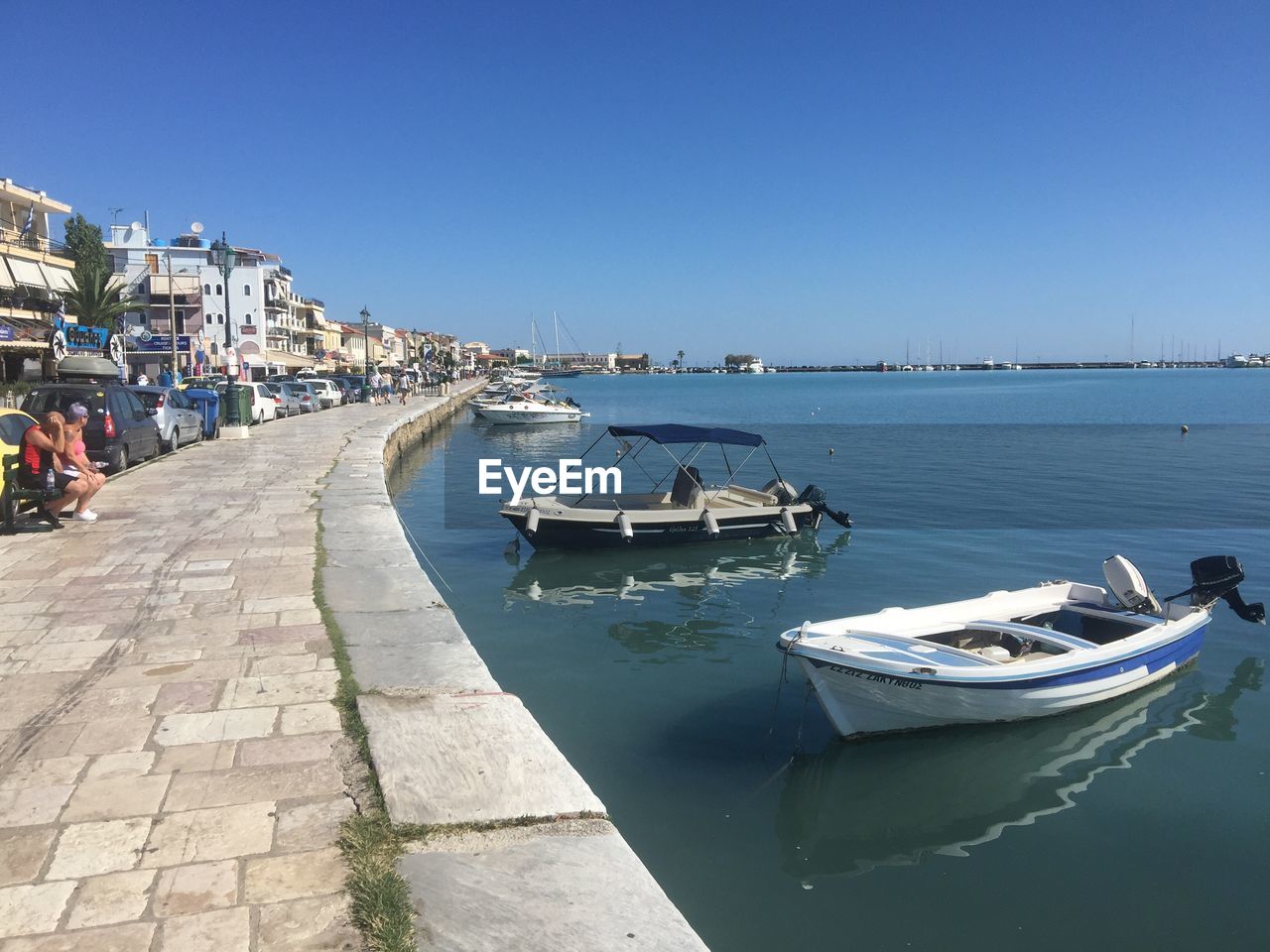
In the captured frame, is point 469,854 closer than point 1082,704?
Yes

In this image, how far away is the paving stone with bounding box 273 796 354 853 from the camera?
4258 mm

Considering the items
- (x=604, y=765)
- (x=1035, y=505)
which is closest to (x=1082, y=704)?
(x=604, y=765)

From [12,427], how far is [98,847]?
1081 cm

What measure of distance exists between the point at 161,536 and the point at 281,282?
276 feet

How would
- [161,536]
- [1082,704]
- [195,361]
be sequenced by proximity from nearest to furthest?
[1082,704]
[161,536]
[195,361]

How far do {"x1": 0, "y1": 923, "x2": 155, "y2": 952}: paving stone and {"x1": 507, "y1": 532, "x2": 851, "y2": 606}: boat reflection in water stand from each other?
9.89 m

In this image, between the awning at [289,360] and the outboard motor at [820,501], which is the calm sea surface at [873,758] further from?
the awning at [289,360]

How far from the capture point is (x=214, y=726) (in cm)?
564

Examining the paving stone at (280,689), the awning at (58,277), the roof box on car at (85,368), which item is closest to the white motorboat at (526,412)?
the awning at (58,277)

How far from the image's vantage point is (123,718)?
18.8 feet

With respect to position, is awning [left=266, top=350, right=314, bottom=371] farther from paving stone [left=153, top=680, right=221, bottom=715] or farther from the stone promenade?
paving stone [left=153, top=680, right=221, bottom=715]

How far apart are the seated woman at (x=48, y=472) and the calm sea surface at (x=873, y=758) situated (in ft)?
17.5

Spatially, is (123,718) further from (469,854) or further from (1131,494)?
(1131,494)

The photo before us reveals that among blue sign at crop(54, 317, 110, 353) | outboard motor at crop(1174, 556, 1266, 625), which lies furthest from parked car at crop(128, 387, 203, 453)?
outboard motor at crop(1174, 556, 1266, 625)
